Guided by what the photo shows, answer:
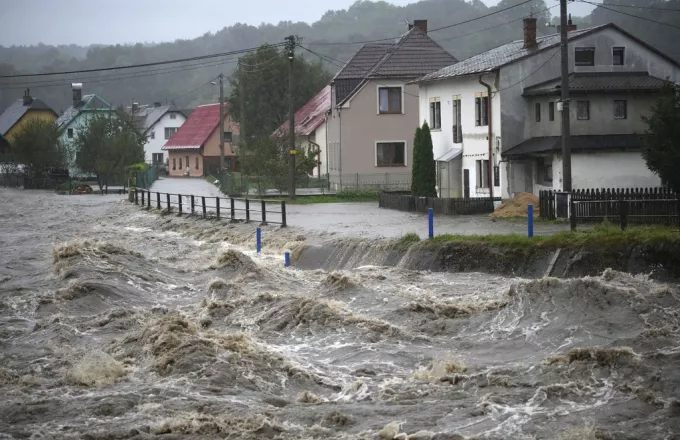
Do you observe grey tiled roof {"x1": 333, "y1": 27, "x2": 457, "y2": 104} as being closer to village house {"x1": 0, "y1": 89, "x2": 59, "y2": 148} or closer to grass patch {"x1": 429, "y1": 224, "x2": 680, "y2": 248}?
grass patch {"x1": 429, "y1": 224, "x2": 680, "y2": 248}

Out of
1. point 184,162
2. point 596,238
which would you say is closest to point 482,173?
point 596,238

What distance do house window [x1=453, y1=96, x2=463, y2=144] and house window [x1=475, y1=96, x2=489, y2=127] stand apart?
2.04 m

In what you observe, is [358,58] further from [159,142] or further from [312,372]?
[159,142]

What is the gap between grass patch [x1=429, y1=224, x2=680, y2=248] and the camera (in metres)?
22.5

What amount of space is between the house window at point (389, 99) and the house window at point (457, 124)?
12272 millimetres

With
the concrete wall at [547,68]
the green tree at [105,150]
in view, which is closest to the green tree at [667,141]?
the concrete wall at [547,68]

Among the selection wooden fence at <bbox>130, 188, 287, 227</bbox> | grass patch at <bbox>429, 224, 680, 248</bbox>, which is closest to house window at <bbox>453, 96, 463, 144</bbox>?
wooden fence at <bbox>130, 188, 287, 227</bbox>

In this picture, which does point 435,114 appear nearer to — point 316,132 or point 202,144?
point 316,132

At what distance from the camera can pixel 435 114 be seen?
162 feet

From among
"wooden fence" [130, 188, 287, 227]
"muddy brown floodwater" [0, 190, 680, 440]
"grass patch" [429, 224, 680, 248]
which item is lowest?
"muddy brown floodwater" [0, 190, 680, 440]

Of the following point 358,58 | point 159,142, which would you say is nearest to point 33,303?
point 358,58

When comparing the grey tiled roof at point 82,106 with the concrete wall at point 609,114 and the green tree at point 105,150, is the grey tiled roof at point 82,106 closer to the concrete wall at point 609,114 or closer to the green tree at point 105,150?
the green tree at point 105,150

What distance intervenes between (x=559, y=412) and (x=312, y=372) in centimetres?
426

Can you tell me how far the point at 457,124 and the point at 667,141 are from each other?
18.1 m
